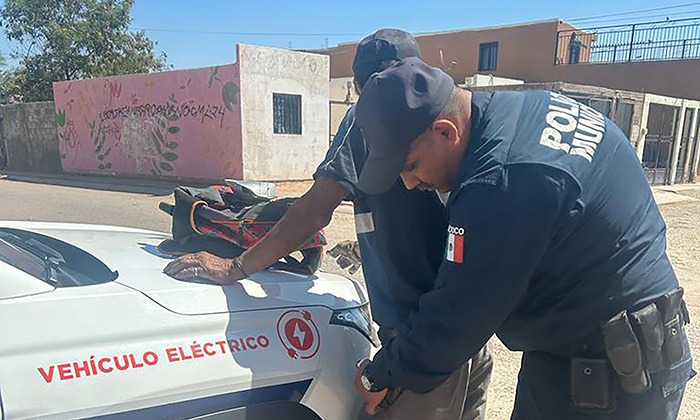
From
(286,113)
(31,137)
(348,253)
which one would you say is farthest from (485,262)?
(31,137)

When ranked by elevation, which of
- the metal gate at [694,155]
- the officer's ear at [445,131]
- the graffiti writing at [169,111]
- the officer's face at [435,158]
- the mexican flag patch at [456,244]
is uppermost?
the graffiti writing at [169,111]

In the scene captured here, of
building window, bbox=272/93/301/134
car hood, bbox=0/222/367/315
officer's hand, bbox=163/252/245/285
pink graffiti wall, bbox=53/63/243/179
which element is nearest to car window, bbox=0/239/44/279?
car hood, bbox=0/222/367/315

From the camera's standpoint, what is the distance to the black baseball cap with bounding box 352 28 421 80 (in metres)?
2.03

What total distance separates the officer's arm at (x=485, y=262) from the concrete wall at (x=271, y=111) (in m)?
11.6

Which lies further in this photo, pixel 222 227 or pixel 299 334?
pixel 222 227

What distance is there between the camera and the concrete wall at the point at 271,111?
40.5 feet

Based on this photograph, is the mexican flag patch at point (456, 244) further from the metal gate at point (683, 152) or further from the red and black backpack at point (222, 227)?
the metal gate at point (683, 152)

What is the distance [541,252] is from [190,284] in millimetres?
1092

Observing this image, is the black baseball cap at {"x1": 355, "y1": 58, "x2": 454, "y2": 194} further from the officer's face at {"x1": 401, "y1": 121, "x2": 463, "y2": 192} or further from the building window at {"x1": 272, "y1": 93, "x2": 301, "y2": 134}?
the building window at {"x1": 272, "y1": 93, "x2": 301, "y2": 134}

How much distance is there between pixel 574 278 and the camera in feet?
4.43

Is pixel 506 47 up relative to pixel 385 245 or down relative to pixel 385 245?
up

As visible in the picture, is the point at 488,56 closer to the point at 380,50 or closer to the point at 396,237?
the point at 380,50

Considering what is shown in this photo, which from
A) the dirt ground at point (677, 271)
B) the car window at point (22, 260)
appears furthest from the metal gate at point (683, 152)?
the car window at point (22, 260)

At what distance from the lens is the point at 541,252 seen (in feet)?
4.08
